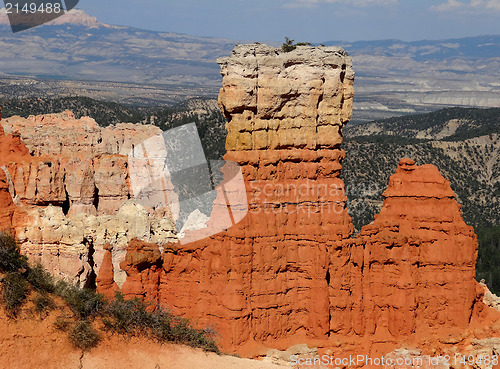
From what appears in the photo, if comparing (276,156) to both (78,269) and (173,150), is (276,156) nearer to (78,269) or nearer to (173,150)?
(78,269)

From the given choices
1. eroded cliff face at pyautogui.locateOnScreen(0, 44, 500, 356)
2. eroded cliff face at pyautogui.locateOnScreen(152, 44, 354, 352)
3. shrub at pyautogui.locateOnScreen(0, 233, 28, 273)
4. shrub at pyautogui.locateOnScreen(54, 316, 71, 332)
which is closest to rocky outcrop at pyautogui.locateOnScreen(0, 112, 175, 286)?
eroded cliff face at pyautogui.locateOnScreen(0, 44, 500, 356)

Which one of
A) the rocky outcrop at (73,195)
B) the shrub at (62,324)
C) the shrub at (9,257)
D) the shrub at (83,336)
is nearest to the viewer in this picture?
the shrub at (83,336)

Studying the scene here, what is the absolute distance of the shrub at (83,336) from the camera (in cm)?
1869

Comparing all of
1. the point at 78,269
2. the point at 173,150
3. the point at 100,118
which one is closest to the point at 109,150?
the point at 173,150

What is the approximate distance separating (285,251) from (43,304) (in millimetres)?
9239

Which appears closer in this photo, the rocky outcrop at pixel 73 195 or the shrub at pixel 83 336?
the shrub at pixel 83 336

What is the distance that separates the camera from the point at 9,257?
66.9 feet

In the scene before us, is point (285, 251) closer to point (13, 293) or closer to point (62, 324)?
point (62, 324)

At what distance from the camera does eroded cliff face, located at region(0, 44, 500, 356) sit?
25047 mm

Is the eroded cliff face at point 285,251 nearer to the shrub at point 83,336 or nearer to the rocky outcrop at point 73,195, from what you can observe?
the rocky outcrop at point 73,195

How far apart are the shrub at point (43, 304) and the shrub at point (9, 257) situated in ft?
4.35

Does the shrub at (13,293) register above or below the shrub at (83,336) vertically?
above

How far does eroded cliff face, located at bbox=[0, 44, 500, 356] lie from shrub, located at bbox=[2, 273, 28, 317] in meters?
4.50

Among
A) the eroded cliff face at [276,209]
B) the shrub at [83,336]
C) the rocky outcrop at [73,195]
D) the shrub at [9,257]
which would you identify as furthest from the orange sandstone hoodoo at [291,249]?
the shrub at [83,336]
